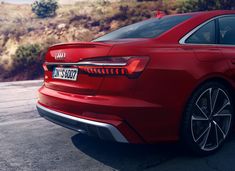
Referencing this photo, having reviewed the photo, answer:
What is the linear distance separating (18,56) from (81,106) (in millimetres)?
15441

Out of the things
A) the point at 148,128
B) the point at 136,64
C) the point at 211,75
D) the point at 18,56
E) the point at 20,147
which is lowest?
the point at 18,56

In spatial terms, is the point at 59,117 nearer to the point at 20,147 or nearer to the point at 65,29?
the point at 20,147

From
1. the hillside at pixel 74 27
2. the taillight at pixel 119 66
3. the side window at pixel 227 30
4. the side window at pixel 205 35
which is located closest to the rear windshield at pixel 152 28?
the side window at pixel 205 35

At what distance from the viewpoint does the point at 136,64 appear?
274cm

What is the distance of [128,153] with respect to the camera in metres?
3.34

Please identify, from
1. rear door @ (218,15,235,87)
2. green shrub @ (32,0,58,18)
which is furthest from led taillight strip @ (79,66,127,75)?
green shrub @ (32,0,58,18)

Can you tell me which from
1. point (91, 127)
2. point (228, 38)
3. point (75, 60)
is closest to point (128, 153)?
point (91, 127)

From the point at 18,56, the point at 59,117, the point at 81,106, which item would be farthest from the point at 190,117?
the point at 18,56

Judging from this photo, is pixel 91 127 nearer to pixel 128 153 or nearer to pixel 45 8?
pixel 128 153

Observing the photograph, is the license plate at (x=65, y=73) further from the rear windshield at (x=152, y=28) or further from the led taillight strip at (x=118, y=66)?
the rear windshield at (x=152, y=28)

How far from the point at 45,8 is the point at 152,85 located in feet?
93.0

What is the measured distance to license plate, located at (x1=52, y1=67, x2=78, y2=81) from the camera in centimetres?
307

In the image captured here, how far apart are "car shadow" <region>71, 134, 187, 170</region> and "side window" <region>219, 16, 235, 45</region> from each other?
1339 mm

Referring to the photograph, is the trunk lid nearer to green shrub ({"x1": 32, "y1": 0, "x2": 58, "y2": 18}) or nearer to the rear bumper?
the rear bumper
